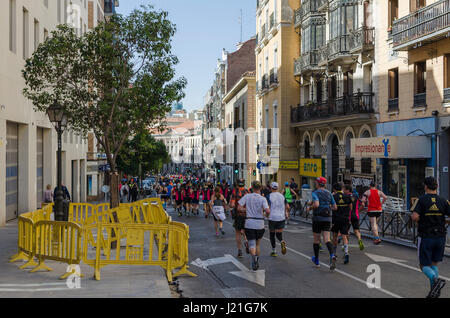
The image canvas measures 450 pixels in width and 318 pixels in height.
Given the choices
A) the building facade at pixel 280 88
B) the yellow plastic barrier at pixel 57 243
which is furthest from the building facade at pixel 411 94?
the yellow plastic barrier at pixel 57 243

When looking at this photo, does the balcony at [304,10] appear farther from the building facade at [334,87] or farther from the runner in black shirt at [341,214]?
the runner in black shirt at [341,214]

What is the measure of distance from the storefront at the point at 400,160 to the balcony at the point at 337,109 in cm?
213

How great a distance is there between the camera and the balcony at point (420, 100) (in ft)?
75.8

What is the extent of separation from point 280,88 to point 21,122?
70.5 ft

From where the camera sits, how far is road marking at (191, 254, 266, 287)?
1041 cm

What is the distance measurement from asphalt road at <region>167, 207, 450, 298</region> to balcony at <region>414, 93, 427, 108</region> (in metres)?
9.39

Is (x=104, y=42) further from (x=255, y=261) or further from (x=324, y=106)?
(x=324, y=106)

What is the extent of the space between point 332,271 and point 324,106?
2282cm

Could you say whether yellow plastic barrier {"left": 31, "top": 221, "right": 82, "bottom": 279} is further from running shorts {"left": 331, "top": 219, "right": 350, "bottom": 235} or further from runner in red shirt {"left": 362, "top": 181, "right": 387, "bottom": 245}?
runner in red shirt {"left": 362, "top": 181, "right": 387, "bottom": 245}

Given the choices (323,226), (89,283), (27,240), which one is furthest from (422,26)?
(89,283)
